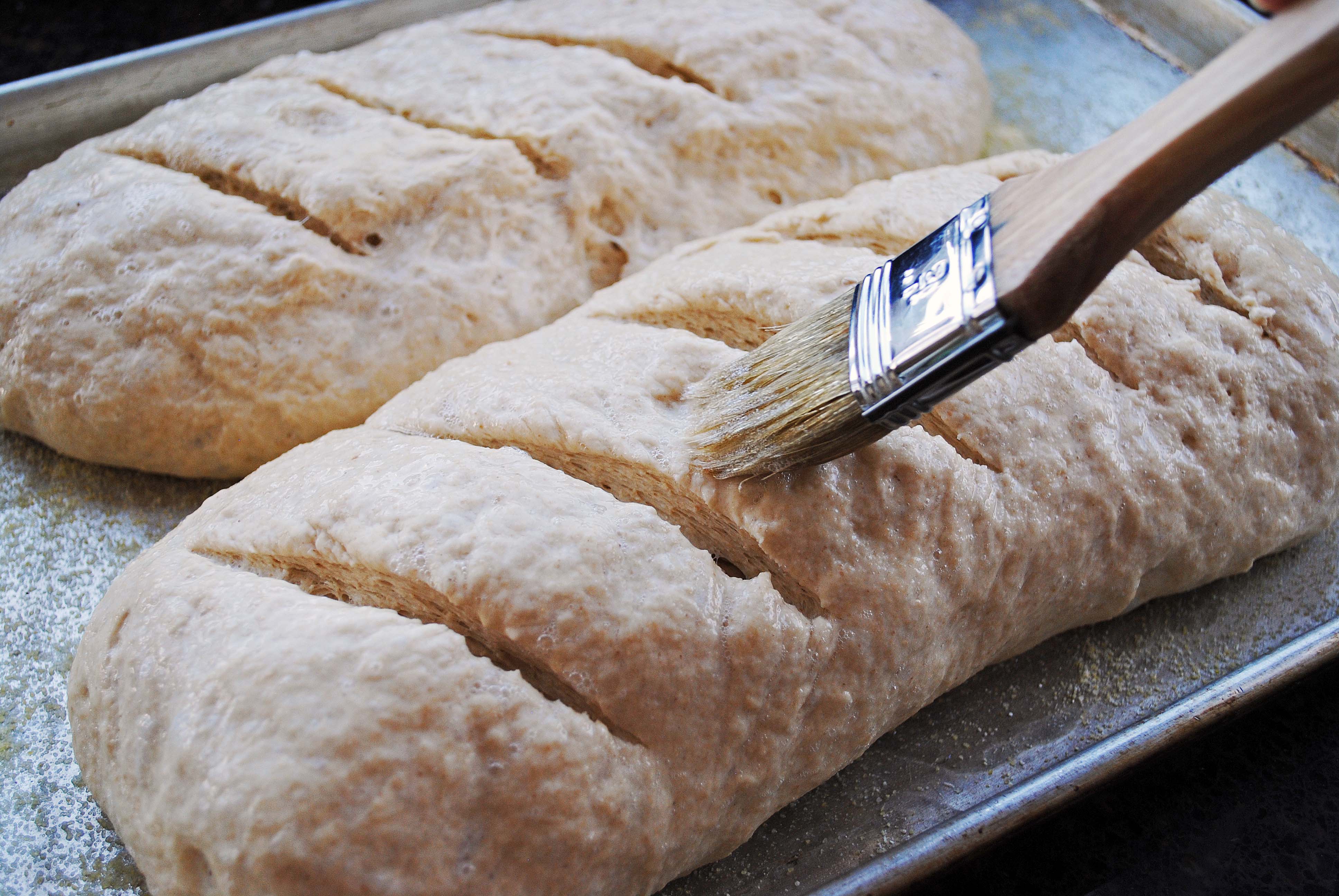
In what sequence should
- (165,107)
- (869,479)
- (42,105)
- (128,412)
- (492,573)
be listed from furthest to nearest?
1. (42,105)
2. (165,107)
3. (128,412)
4. (869,479)
5. (492,573)

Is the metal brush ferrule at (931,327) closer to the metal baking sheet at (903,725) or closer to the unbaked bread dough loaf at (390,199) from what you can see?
the metal baking sheet at (903,725)

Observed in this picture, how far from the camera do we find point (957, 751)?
1.79 meters

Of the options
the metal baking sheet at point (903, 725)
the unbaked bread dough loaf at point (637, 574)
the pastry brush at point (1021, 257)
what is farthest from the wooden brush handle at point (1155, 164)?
the metal baking sheet at point (903, 725)

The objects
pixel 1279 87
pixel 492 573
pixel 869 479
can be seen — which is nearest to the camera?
pixel 1279 87

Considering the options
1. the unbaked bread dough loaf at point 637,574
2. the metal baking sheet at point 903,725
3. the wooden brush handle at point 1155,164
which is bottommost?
the metal baking sheet at point 903,725

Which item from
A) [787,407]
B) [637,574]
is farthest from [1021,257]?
[637,574]

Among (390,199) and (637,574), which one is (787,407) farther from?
(390,199)

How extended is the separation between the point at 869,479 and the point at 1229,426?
77cm

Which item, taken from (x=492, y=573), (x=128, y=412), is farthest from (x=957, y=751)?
(x=128, y=412)

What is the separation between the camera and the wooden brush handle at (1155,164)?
98 centimetres

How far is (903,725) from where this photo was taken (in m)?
1.82

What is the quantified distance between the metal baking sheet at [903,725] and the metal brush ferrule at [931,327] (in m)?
0.77

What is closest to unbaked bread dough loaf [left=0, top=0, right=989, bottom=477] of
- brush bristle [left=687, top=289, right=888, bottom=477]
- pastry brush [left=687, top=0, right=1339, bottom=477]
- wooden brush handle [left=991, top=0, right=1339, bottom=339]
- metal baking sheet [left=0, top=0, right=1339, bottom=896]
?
metal baking sheet [left=0, top=0, right=1339, bottom=896]

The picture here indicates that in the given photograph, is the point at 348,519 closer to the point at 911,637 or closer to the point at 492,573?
the point at 492,573
